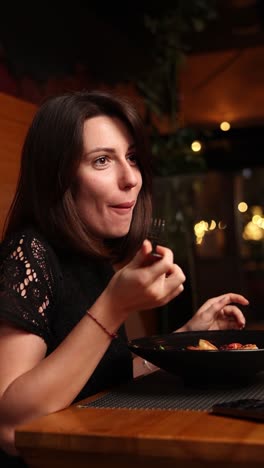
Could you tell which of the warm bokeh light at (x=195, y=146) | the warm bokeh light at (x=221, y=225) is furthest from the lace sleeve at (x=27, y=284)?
the warm bokeh light at (x=221, y=225)

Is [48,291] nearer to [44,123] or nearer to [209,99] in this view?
[44,123]

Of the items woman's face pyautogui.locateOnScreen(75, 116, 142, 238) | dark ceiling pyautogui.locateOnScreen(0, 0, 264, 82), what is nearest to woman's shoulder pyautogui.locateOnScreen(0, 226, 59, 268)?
woman's face pyautogui.locateOnScreen(75, 116, 142, 238)

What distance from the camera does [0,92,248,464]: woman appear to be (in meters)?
1.35

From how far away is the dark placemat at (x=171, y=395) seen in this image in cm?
135

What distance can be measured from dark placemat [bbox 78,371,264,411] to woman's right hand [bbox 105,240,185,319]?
6.6 inches

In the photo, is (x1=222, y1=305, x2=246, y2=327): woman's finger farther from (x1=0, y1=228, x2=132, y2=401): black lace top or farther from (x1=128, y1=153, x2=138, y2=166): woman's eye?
(x1=128, y1=153, x2=138, y2=166): woman's eye

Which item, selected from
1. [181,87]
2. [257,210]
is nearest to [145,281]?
[181,87]

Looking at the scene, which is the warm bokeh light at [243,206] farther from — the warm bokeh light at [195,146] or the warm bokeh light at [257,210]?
the warm bokeh light at [195,146]

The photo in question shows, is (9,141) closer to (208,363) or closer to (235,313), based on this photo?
(235,313)

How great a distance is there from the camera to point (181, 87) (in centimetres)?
641

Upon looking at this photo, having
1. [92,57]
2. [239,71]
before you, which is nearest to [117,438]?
[92,57]

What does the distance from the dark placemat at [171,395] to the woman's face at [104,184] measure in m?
0.35

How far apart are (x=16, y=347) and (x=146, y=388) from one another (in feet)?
0.93

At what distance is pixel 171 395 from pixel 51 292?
0.33 meters
